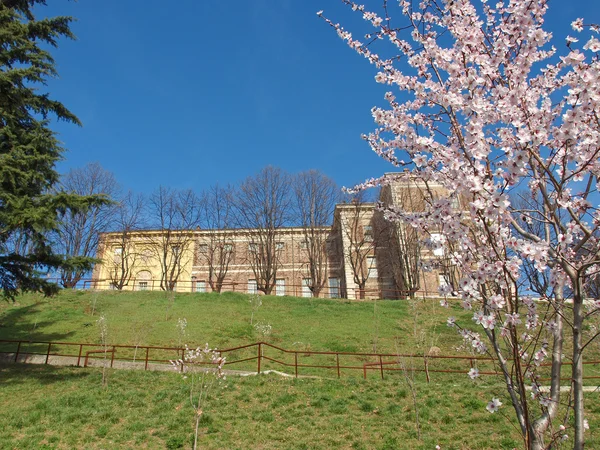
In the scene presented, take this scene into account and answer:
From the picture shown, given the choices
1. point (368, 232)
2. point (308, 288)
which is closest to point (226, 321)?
point (368, 232)

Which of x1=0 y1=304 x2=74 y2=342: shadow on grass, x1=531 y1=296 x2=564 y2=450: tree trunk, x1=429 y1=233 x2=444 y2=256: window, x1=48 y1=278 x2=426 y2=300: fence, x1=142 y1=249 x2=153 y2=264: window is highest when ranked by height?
x1=142 y1=249 x2=153 y2=264: window

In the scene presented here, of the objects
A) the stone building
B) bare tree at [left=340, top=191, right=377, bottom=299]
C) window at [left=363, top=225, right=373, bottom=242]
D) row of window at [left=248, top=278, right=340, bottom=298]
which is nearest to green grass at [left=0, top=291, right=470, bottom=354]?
the stone building

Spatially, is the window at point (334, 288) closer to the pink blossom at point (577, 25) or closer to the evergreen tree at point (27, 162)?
the evergreen tree at point (27, 162)

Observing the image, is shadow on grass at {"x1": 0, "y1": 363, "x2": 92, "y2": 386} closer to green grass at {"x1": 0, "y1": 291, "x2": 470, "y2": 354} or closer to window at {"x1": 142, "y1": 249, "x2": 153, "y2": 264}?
green grass at {"x1": 0, "y1": 291, "x2": 470, "y2": 354}

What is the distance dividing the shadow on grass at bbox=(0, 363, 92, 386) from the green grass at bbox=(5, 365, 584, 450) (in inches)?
3.9

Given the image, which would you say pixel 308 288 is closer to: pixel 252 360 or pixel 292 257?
pixel 292 257

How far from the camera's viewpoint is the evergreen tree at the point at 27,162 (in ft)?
35.5

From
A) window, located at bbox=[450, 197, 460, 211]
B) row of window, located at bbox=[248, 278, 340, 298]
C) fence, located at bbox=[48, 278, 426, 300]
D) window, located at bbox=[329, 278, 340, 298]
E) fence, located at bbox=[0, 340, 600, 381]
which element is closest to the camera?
window, located at bbox=[450, 197, 460, 211]

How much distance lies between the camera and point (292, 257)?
127 ft

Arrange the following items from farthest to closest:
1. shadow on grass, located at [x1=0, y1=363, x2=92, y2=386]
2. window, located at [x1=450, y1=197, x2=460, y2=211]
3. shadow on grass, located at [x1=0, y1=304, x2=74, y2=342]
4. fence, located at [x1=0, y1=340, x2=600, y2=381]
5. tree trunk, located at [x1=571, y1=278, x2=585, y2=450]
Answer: shadow on grass, located at [x1=0, y1=304, x2=74, y2=342], fence, located at [x1=0, y1=340, x2=600, y2=381], shadow on grass, located at [x1=0, y1=363, x2=92, y2=386], window, located at [x1=450, y1=197, x2=460, y2=211], tree trunk, located at [x1=571, y1=278, x2=585, y2=450]

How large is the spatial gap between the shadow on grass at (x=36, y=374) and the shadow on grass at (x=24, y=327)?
12.7 feet

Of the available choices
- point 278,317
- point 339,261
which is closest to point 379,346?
point 278,317

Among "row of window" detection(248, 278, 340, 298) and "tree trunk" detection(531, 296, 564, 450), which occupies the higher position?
"row of window" detection(248, 278, 340, 298)

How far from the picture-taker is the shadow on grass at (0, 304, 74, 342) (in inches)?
711
